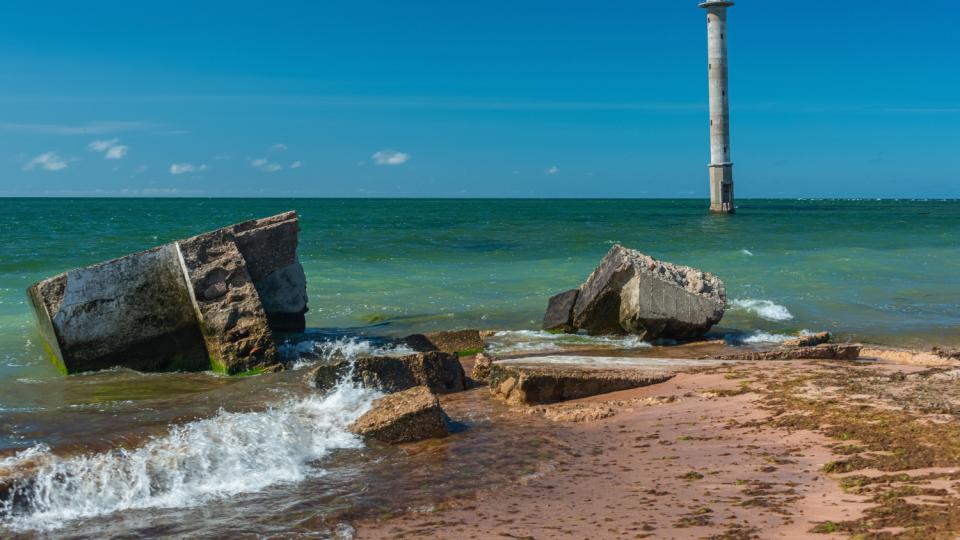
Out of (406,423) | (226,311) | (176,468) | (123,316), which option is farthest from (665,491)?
(123,316)

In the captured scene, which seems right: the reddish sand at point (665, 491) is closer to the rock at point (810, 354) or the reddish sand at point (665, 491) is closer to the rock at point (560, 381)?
the rock at point (560, 381)

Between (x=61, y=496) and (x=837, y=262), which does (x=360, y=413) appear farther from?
(x=837, y=262)

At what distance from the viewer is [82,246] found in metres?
28.6

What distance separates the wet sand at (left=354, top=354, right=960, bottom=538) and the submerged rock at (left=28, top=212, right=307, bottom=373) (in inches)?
142

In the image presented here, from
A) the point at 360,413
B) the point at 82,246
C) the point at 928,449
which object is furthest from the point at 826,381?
the point at 82,246

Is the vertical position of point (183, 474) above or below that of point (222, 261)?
below

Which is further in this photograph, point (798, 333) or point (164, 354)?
point (798, 333)

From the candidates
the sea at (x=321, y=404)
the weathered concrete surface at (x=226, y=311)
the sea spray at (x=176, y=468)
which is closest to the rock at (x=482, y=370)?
the sea at (x=321, y=404)

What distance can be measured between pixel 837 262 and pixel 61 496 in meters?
21.1

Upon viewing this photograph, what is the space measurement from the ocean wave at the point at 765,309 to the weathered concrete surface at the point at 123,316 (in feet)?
27.1

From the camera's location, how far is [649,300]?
9875 millimetres

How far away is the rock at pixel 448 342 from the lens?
9664 millimetres

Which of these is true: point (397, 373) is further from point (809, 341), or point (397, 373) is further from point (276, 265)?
point (809, 341)

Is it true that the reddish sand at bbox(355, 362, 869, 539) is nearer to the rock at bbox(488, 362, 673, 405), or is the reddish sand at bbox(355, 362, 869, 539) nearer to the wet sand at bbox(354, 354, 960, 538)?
the wet sand at bbox(354, 354, 960, 538)
